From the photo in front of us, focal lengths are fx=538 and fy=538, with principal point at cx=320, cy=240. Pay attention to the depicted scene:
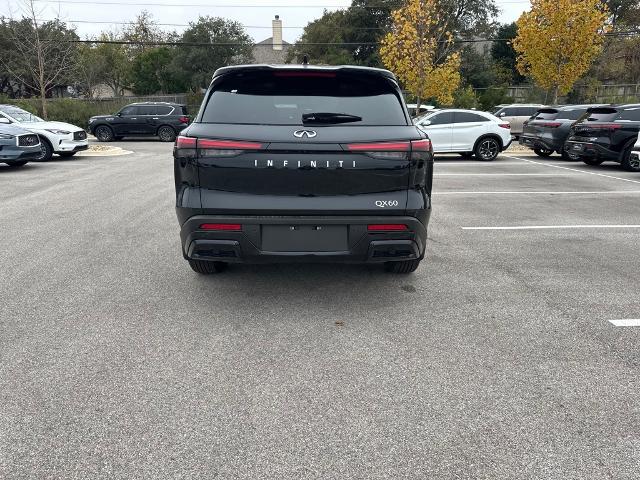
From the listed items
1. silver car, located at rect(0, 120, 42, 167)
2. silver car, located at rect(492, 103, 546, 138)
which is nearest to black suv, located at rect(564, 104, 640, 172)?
silver car, located at rect(492, 103, 546, 138)

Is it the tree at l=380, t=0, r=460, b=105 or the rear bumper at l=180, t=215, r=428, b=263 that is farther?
the tree at l=380, t=0, r=460, b=105

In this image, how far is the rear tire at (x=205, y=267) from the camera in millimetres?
4777

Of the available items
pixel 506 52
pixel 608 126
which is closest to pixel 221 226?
pixel 608 126

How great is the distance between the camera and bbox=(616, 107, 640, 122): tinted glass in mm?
13305

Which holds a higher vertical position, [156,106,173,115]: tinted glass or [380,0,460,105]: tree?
[380,0,460,105]: tree

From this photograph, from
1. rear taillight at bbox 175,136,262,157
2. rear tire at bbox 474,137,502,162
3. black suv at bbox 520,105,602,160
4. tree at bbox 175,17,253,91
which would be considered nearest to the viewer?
rear taillight at bbox 175,136,262,157

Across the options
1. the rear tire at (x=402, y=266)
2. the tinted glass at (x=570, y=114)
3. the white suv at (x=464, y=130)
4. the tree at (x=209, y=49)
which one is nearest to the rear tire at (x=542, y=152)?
the tinted glass at (x=570, y=114)

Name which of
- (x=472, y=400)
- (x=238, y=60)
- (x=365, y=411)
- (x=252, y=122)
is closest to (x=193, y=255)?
(x=252, y=122)

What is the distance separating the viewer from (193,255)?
402 centimetres

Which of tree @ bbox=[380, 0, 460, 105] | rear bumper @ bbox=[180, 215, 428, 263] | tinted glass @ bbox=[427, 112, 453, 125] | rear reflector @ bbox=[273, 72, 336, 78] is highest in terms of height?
tree @ bbox=[380, 0, 460, 105]

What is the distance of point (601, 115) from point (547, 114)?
3.35 m

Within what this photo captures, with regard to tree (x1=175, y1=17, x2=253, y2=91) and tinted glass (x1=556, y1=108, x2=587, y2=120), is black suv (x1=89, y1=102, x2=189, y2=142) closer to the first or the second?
tinted glass (x1=556, y1=108, x2=587, y2=120)

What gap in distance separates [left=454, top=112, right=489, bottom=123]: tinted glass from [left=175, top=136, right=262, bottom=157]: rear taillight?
44.6 ft

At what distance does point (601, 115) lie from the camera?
13.7m
